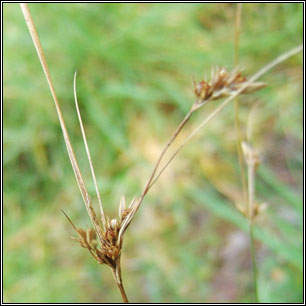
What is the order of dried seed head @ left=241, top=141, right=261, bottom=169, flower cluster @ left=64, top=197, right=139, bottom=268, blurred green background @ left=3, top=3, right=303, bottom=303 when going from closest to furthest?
flower cluster @ left=64, top=197, right=139, bottom=268
dried seed head @ left=241, top=141, right=261, bottom=169
blurred green background @ left=3, top=3, right=303, bottom=303

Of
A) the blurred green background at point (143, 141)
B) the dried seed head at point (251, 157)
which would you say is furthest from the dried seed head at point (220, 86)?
the blurred green background at point (143, 141)

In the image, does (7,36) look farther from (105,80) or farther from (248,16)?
(248,16)

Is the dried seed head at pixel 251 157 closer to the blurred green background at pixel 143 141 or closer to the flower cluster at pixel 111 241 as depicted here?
the flower cluster at pixel 111 241

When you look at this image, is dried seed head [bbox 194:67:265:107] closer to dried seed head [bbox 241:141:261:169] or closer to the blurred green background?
dried seed head [bbox 241:141:261:169]

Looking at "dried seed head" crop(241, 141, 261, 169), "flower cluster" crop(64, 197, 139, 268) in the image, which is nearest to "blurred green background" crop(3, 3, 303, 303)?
"dried seed head" crop(241, 141, 261, 169)

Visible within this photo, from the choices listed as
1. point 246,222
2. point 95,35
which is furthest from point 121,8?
point 246,222

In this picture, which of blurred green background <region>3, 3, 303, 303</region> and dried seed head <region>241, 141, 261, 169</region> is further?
blurred green background <region>3, 3, 303, 303</region>

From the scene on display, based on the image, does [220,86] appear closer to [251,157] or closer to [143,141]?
[251,157]

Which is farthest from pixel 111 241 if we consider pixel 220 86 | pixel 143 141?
pixel 143 141
